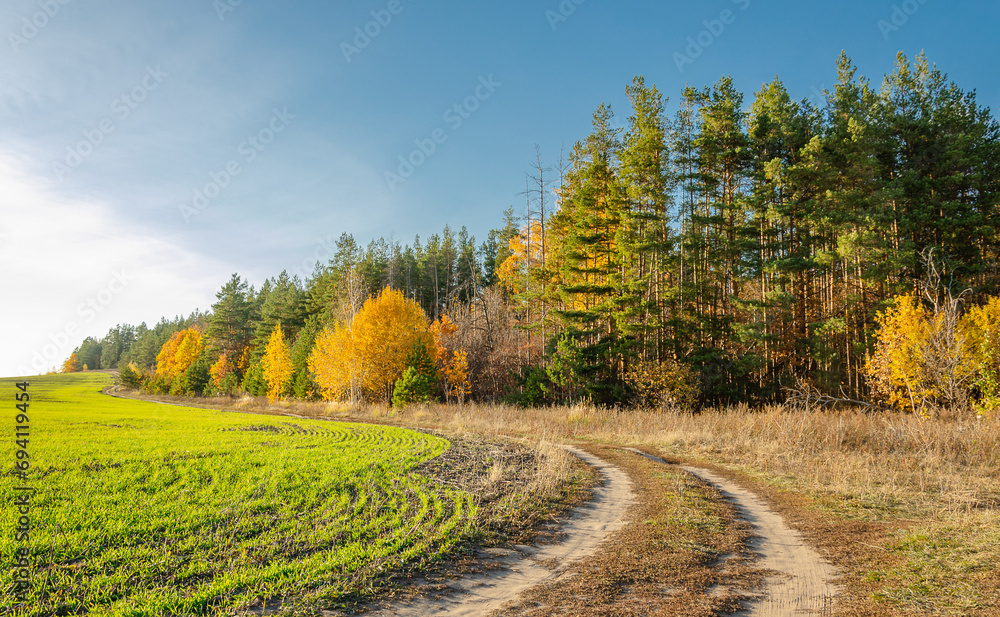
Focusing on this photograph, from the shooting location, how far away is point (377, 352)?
116 ft

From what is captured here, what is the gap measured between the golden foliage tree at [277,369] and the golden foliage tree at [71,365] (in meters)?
111

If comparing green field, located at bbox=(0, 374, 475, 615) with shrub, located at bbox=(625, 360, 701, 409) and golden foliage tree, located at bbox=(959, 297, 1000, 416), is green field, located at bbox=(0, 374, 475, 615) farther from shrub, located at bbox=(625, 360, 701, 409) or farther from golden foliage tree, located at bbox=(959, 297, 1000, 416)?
golden foliage tree, located at bbox=(959, 297, 1000, 416)

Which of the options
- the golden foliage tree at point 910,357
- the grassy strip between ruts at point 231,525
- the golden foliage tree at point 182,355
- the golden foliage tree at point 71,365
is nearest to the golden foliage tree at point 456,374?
the grassy strip between ruts at point 231,525

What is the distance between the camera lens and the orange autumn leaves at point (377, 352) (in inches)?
1385

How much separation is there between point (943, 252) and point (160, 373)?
3380 inches

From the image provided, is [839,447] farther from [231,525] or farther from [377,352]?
[377,352]

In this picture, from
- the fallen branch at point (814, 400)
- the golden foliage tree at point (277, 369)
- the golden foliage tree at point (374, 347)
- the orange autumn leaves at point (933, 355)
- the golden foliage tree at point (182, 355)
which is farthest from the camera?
the golden foliage tree at point (182, 355)

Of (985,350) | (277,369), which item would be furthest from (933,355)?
(277,369)

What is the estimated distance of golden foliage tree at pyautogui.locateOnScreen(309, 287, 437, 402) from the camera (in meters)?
35.1

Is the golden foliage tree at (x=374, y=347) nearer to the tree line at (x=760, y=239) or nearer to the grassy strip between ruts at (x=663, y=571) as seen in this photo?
the tree line at (x=760, y=239)

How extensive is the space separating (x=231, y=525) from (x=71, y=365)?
155200 mm

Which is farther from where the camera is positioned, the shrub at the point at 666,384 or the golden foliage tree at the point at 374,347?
the golden foliage tree at the point at 374,347

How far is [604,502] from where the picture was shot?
8.84 meters

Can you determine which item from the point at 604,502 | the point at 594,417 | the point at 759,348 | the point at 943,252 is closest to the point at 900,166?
the point at 943,252
